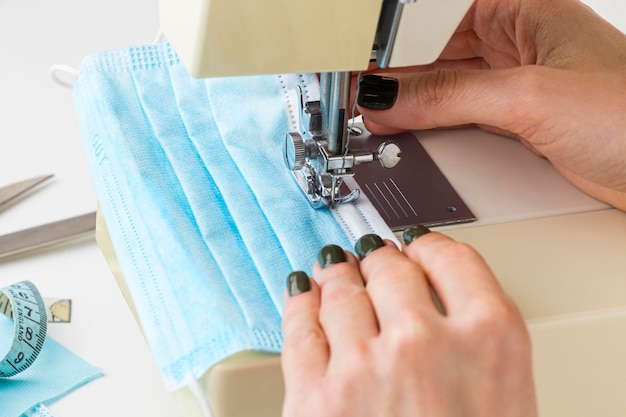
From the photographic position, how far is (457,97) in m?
0.94

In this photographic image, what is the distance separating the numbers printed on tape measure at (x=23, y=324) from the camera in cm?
96

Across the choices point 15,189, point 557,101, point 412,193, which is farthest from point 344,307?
point 15,189

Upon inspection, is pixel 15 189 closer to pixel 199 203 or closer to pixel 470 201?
pixel 199 203

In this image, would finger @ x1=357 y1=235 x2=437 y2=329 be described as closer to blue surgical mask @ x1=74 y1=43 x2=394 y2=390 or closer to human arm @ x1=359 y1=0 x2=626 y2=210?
blue surgical mask @ x1=74 y1=43 x2=394 y2=390

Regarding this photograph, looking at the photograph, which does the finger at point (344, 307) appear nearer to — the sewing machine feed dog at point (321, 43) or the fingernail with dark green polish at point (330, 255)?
the fingernail with dark green polish at point (330, 255)

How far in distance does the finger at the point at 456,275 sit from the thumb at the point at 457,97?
0.83 feet

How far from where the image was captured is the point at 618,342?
0.84 m

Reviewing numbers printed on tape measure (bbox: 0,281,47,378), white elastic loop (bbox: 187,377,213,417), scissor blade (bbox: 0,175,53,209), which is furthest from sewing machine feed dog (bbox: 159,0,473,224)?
scissor blade (bbox: 0,175,53,209)

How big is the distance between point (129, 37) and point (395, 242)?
1.02 meters

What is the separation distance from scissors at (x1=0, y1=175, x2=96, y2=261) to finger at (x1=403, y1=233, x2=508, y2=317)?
0.61 m

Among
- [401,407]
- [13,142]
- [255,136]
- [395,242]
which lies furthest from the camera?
[13,142]

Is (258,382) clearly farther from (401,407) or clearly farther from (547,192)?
(547,192)

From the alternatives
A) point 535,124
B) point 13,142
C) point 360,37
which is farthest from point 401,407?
point 13,142

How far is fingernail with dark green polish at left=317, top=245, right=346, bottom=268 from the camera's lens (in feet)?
Result: 2.47
